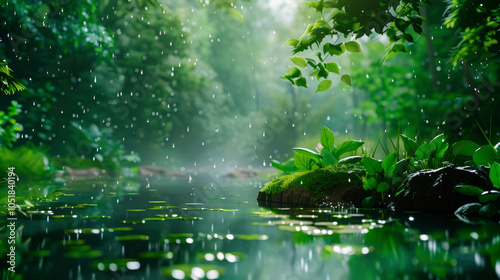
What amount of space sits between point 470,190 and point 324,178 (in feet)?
5.72

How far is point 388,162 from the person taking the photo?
473 cm

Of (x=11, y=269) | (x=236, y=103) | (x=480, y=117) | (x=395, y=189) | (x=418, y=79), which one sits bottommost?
(x=11, y=269)

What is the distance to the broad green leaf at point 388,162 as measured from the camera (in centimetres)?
472

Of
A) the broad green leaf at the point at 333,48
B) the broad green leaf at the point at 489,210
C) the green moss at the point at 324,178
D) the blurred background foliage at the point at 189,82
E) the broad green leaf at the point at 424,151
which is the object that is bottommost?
the broad green leaf at the point at 489,210

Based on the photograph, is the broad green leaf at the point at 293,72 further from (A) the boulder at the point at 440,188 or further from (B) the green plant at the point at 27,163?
(B) the green plant at the point at 27,163

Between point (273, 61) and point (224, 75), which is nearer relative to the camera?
point (224, 75)

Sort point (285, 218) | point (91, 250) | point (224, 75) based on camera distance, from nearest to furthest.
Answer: point (91, 250) < point (285, 218) < point (224, 75)

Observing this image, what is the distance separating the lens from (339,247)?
7.78 ft

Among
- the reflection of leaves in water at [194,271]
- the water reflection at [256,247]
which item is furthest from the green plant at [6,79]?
the reflection of leaves in water at [194,271]

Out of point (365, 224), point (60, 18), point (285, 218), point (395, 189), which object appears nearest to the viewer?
point (365, 224)

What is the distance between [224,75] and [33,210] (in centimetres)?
3686

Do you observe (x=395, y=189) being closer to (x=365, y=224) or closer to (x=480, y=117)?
(x=365, y=224)

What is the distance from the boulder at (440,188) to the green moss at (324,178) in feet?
2.48

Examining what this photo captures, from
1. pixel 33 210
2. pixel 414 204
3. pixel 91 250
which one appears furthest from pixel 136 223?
pixel 414 204
